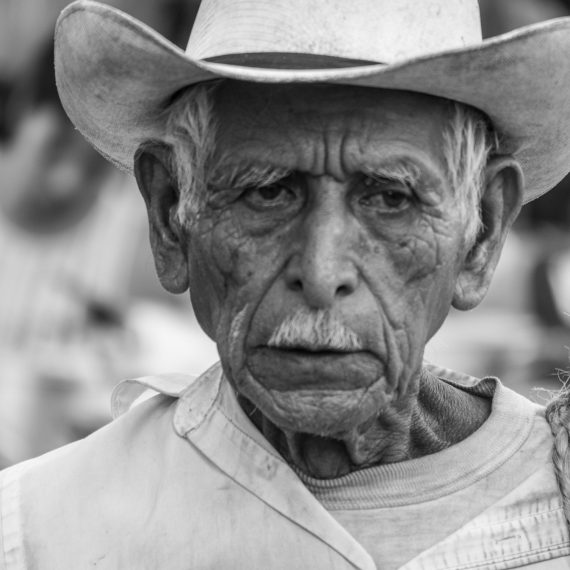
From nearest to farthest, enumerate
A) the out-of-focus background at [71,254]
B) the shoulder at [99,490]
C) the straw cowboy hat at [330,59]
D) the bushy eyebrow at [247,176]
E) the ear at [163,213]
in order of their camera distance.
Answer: the straw cowboy hat at [330,59] → the bushy eyebrow at [247,176] → the shoulder at [99,490] → the ear at [163,213] → the out-of-focus background at [71,254]

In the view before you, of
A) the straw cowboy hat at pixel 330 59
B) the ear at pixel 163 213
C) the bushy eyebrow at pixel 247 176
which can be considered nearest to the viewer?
the straw cowboy hat at pixel 330 59

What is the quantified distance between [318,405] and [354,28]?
2.44 feet

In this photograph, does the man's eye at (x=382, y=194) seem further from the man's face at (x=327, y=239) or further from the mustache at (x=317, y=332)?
the mustache at (x=317, y=332)

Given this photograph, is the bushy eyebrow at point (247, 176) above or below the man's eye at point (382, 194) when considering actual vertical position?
above

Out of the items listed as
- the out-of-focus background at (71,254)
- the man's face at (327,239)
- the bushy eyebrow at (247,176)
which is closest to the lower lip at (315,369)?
the man's face at (327,239)

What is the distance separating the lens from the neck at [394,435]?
9.73ft

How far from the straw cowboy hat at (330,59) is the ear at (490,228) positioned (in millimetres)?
52

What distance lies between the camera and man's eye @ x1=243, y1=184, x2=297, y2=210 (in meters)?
2.80

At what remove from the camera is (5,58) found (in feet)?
27.8

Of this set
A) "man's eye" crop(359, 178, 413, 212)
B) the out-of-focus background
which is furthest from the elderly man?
the out-of-focus background

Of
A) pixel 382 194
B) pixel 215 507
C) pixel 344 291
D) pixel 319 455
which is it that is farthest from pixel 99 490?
pixel 382 194

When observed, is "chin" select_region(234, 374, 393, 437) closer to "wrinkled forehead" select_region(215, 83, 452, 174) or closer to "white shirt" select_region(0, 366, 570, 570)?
"white shirt" select_region(0, 366, 570, 570)

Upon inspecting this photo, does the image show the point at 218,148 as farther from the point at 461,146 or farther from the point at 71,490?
the point at 71,490

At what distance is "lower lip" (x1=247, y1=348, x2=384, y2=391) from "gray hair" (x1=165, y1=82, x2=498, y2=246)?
14.5 inches
